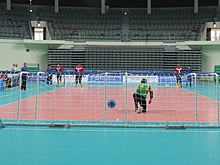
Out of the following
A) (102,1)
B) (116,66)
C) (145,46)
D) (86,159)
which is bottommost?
(86,159)

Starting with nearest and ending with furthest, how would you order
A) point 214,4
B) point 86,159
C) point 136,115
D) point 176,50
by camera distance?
1. point 86,159
2. point 136,115
3. point 176,50
4. point 214,4

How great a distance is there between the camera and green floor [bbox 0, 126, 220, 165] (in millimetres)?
5180

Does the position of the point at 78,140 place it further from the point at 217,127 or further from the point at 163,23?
the point at 163,23

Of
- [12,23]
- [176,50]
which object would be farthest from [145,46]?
[12,23]

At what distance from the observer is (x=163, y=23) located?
128ft

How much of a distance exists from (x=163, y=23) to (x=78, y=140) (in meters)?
34.4

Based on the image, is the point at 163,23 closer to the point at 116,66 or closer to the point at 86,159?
the point at 116,66

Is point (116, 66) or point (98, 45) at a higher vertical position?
point (98, 45)

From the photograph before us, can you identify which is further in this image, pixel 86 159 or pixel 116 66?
pixel 116 66

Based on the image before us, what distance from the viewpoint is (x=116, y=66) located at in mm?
37000

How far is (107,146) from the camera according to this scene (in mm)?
6094

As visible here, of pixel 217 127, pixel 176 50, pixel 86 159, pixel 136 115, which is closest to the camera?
pixel 86 159

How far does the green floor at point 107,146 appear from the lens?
Answer: 5180 mm

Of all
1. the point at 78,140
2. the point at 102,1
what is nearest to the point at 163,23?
the point at 102,1
